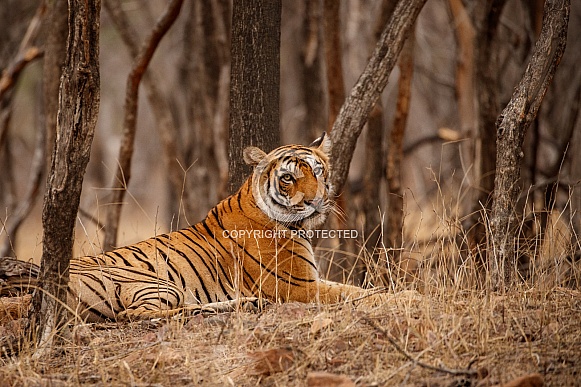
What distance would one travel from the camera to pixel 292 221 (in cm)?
548

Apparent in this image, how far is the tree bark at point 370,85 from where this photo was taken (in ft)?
20.0

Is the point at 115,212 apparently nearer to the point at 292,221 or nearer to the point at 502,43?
the point at 292,221

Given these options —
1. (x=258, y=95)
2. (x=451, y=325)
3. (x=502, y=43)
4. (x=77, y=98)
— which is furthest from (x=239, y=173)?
(x=502, y=43)

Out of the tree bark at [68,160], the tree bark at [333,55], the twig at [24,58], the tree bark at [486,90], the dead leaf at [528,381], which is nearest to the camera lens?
the dead leaf at [528,381]

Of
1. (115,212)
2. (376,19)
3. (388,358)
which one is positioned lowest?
(388,358)

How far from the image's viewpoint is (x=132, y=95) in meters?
7.91

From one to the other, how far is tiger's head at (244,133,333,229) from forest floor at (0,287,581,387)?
0.91m

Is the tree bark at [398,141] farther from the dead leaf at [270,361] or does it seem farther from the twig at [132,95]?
the dead leaf at [270,361]

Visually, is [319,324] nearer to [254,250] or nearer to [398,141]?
[254,250]

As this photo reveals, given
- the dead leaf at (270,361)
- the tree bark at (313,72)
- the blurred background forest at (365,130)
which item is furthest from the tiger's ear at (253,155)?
the tree bark at (313,72)

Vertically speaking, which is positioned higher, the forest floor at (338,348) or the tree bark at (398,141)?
the tree bark at (398,141)

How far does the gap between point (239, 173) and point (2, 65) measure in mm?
7524

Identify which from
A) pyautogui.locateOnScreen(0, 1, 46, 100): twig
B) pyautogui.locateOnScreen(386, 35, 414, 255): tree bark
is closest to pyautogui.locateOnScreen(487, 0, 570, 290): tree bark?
pyautogui.locateOnScreen(386, 35, 414, 255): tree bark

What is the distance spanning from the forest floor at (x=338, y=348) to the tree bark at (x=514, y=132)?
40cm
